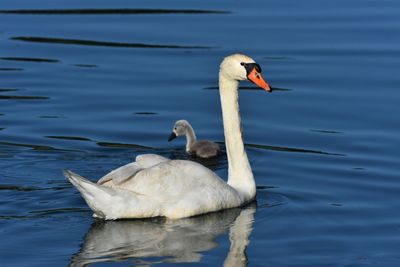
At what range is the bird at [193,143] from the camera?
16703 millimetres

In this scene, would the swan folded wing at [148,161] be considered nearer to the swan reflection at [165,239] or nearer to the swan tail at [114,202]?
the swan tail at [114,202]

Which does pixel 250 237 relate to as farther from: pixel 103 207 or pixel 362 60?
pixel 362 60

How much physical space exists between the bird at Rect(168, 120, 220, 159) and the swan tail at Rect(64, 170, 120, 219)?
3071 millimetres

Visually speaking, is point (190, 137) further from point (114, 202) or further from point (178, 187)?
point (114, 202)

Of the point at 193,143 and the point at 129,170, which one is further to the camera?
the point at 193,143

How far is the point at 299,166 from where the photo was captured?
1603 cm

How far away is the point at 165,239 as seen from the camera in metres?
13.2

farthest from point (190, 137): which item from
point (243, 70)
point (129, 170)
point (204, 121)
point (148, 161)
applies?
point (129, 170)

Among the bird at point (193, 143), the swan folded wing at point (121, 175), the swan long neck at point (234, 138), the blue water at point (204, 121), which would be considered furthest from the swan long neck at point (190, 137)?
the swan folded wing at point (121, 175)

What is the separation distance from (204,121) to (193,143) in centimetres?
140

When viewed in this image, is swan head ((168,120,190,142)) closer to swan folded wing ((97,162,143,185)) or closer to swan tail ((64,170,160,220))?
swan folded wing ((97,162,143,185))

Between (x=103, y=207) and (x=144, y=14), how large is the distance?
11.3 metres

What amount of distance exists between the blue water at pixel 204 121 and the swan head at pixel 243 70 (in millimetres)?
1292

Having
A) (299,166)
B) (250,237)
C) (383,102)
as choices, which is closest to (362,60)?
(383,102)
